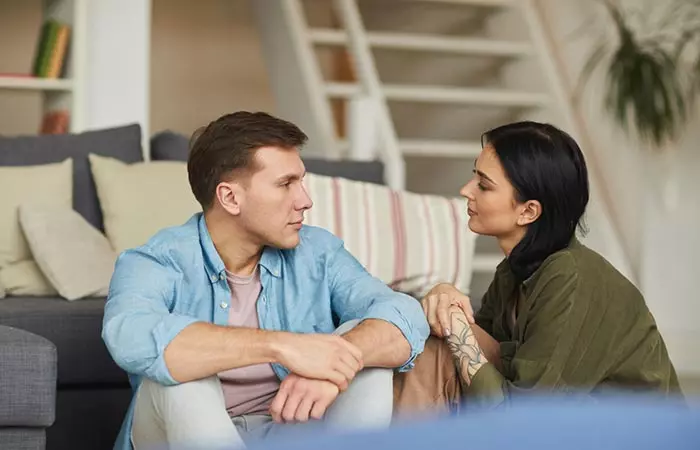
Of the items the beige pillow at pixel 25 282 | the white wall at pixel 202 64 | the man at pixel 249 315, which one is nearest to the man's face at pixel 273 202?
the man at pixel 249 315

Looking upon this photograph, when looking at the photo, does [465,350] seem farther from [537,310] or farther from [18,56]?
[18,56]

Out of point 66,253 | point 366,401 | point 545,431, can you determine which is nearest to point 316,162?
point 66,253

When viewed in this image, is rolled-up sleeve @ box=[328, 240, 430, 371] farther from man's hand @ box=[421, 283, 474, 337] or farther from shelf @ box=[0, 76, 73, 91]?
shelf @ box=[0, 76, 73, 91]

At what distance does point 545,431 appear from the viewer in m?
0.65

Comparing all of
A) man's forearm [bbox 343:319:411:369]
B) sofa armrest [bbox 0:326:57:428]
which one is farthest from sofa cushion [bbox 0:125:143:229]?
man's forearm [bbox 343:319:411:369]

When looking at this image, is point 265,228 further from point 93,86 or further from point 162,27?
point 162,27

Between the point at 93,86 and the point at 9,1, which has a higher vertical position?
the point at 9,1

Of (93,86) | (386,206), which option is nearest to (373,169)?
(386,206)

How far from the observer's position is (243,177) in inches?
82.5

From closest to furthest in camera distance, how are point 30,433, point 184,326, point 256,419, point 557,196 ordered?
point 184,326, point 256,419, point 557,196, point 30,433

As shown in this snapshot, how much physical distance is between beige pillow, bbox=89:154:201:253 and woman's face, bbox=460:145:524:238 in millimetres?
1288

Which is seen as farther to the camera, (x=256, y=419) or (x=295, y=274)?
(x=295, y=274)

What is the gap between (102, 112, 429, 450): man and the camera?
5.97 ft

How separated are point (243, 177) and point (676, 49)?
2.82 meters
